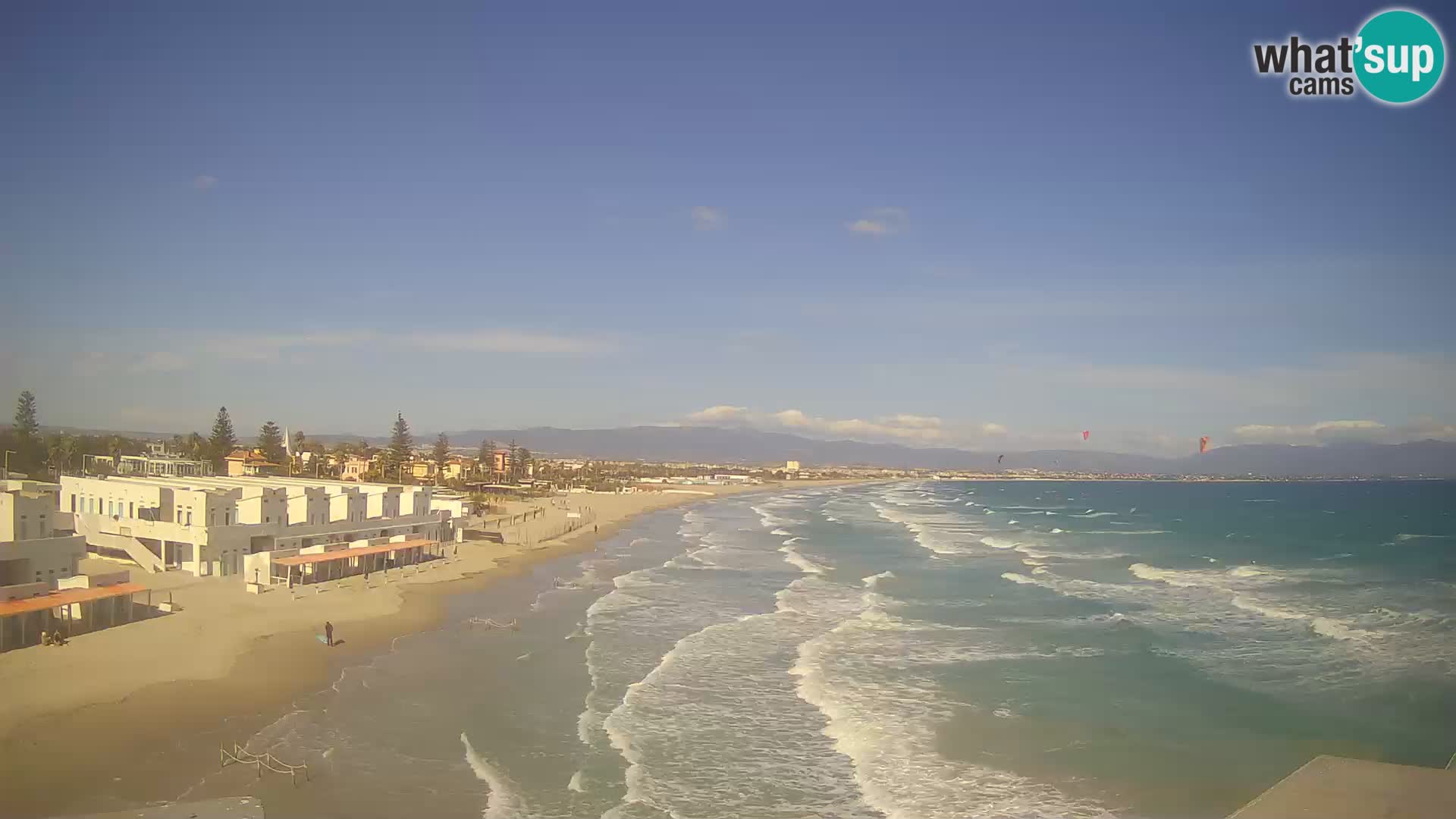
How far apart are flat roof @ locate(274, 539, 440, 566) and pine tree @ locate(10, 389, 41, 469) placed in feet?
130

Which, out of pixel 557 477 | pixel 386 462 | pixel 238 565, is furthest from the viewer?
pixel 557 477

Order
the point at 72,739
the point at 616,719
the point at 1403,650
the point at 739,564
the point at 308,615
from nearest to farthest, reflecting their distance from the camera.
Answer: the point at 72,739 < the point at 616,719 < the point at 1403,650 < the point at 308,615 < the point at 739,564

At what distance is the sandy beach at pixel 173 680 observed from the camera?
49.2 ft

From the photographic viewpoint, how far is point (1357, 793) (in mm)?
14219

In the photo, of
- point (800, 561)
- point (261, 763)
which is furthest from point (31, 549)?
point (800, 561)

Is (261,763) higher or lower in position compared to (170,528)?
lower

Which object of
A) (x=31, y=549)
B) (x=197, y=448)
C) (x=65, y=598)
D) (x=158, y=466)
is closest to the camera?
(x=65, y=598)

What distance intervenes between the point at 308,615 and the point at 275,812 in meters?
16.5

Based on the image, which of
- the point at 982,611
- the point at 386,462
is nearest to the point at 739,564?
the point at 982,611

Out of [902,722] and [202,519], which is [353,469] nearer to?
[202,519]

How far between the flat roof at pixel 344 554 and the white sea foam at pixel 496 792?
796 inches

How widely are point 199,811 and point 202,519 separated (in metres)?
25.7

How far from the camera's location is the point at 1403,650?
26656 millimetres

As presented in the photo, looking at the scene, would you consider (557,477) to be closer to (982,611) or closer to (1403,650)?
(982,611)
